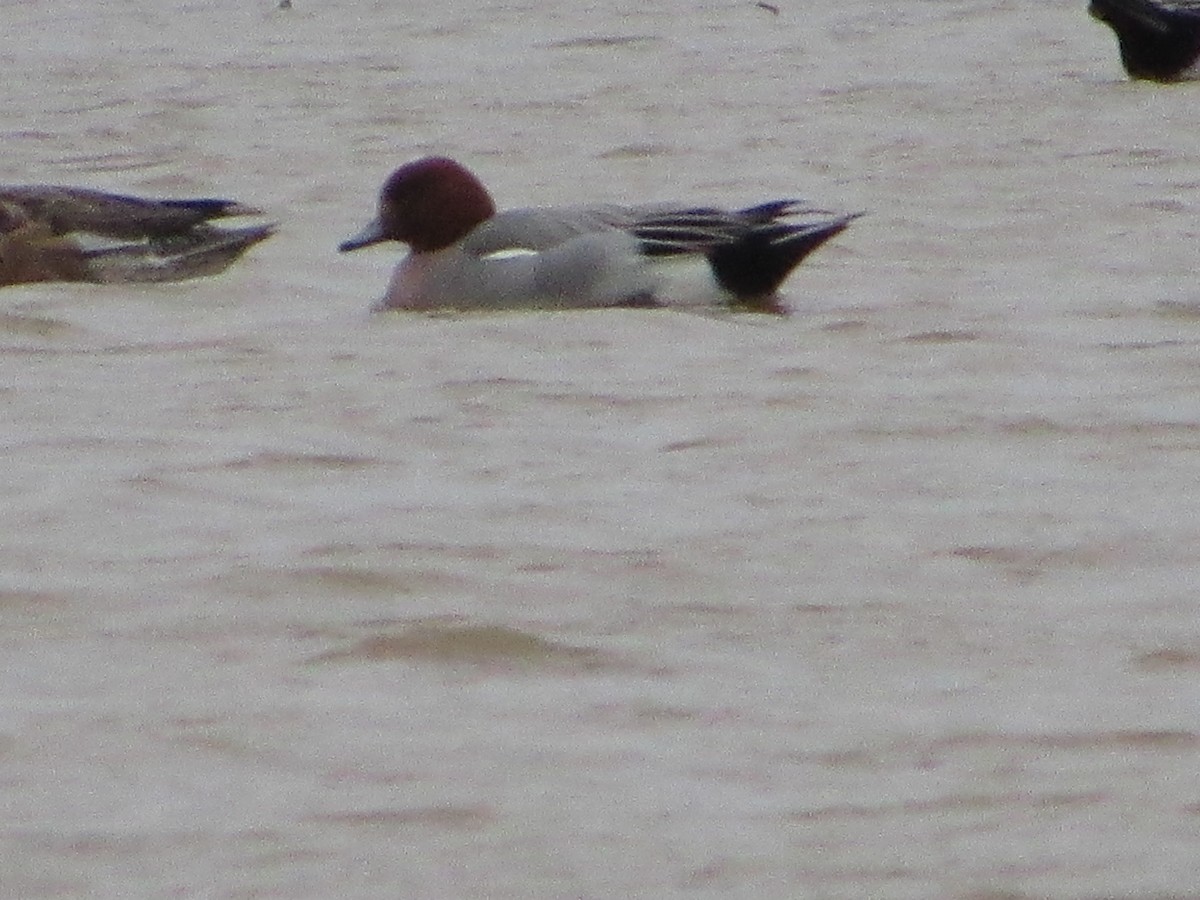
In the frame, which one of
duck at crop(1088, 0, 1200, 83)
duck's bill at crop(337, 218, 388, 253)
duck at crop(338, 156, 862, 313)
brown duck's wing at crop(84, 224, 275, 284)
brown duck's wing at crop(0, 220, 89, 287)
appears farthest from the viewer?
duck at crop(1088, 0, 1200, 83)

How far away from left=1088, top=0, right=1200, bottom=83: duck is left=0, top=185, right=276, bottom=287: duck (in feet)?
20.0

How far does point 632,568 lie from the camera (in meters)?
5.57

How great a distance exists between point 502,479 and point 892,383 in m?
1.49

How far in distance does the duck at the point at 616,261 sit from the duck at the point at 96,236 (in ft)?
2.69

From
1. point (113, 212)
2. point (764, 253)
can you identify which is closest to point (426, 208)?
point (113, 212)

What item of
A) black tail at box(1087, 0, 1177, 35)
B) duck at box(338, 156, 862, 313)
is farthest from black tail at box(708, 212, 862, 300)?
black tail at box(1087, 0, 1177, 35)

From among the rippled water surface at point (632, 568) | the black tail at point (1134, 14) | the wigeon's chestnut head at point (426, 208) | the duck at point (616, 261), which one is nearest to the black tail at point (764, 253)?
the duck at point (616, 261)

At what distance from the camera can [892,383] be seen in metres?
7.68

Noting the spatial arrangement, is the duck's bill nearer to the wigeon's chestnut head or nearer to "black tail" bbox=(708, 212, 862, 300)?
the wigeon's chestnut head

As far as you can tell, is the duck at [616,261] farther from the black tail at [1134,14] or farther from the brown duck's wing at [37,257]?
the black tail at [1134,14]

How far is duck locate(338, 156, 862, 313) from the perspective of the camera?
909 cm

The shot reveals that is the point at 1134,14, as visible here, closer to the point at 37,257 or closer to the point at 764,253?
the point at 764,253

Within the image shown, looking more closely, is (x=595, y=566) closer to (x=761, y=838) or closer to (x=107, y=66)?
(x=761, y=838)

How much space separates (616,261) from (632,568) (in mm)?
3609
